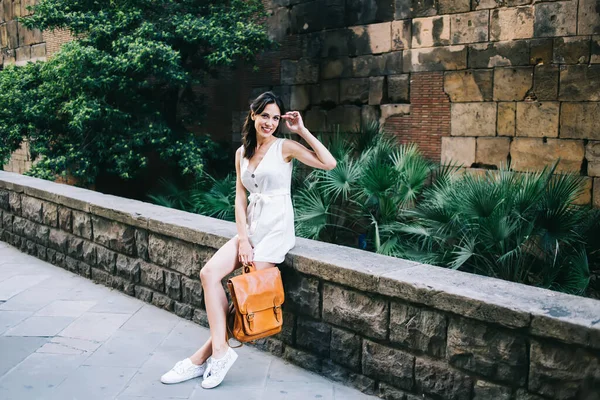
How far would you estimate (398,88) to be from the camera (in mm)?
9742

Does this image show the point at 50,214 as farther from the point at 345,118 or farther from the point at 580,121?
the point at 580,121

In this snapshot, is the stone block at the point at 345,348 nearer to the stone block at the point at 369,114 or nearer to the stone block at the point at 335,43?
the stone block at the point at 369,114

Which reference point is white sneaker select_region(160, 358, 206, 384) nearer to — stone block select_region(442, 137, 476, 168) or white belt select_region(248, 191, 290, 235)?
white belt select_region(248, 191, 290, 235)

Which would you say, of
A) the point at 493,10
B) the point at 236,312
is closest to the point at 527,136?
the point at 493,10

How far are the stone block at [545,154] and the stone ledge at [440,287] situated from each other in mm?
4790

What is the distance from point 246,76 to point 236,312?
8.85 metres

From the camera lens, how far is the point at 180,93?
39.7ft

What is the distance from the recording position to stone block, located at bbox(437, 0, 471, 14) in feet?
28.8

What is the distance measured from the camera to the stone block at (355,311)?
12.3 ft

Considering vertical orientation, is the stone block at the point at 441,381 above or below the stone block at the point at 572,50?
below

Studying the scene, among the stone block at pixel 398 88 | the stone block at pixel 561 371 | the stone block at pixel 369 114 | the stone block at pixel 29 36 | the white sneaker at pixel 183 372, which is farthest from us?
the stone block at pixel 29 36

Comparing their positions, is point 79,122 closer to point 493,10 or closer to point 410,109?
point 410,109

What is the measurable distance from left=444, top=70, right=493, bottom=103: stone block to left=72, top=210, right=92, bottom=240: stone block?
5355mm

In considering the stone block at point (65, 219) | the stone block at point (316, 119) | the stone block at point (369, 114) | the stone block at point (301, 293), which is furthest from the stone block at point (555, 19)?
the stone block at point (65, 219)
